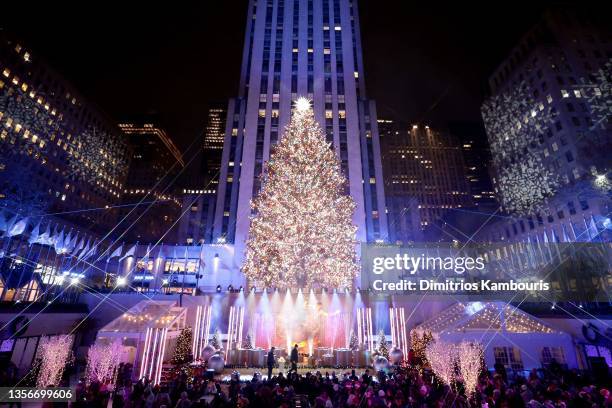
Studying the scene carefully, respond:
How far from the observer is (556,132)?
41.5 metres

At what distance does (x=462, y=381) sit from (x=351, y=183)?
2422cm

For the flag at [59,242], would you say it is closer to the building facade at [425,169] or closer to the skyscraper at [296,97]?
the skyscraper at [296,97]

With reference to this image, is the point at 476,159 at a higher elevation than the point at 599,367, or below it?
higher

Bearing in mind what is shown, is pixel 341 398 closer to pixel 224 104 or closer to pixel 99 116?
pixel 99 116

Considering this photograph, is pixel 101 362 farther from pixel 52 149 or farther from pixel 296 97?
pixel 52 149

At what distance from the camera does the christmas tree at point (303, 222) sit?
18578 millimetres

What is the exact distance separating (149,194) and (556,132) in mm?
99319

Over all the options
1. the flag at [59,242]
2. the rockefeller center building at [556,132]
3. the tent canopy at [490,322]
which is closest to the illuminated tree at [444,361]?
the tent canopy at [490,322]

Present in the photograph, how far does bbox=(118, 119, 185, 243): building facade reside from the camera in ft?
265

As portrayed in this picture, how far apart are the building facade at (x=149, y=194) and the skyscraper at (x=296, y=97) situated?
42793mm

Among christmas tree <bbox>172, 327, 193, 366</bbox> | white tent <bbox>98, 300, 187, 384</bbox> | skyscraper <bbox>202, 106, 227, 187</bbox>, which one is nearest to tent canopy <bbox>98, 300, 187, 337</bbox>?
white tent <bbox>98, 300, 187, 384</bbox>

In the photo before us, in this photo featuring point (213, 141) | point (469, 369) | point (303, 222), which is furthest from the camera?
point (213, 141)

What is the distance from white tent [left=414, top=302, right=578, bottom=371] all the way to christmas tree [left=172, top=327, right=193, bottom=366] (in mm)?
12113

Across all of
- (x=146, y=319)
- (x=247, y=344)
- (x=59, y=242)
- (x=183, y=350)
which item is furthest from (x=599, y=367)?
(x=59, y=242)
